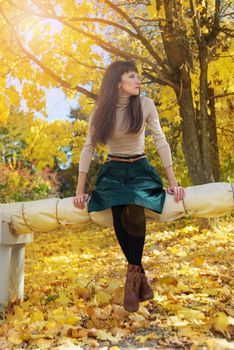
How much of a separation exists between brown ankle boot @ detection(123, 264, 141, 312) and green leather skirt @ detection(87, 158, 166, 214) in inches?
16.6

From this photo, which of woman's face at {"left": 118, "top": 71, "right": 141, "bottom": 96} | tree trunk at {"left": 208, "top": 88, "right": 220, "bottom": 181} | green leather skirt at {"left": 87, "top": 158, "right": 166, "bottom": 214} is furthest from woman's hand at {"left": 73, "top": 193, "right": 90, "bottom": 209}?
tree trunk at {"left": 208, "top": 88, "right": 220, "bottom": 181}

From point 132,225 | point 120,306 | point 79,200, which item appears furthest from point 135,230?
point 120,306

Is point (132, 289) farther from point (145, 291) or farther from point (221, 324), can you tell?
point (221, 324)

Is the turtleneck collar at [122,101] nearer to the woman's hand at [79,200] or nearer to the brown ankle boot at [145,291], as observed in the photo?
the woman's hand at [79,200]

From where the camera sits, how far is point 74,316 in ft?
10.1

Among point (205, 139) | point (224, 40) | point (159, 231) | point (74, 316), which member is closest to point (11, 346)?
point (74, 316)

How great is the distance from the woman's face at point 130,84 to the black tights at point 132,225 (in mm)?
826

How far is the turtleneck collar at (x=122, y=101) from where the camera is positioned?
327 centimetres

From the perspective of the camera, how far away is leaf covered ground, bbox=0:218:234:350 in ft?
8.73

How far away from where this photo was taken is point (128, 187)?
300 centimetres

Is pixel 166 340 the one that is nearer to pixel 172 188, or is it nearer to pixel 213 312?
pixel 213 312

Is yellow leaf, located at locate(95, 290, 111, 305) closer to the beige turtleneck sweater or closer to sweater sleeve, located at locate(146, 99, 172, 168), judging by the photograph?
the beige turtleneck sweater

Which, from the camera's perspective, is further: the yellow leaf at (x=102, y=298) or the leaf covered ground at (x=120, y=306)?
the yellow leaf at (x=102, y=298)

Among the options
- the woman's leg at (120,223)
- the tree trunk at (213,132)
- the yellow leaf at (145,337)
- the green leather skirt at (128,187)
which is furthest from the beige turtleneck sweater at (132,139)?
the tree trunk at (213,132)
